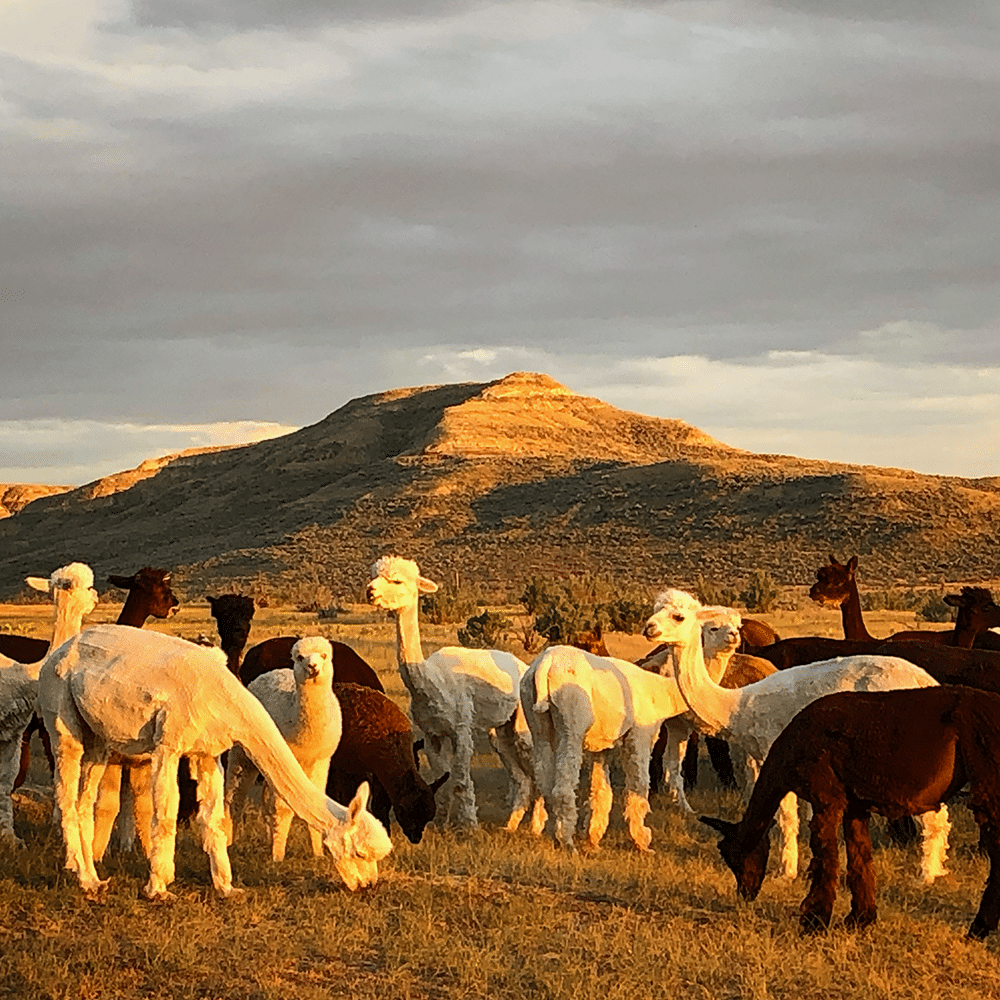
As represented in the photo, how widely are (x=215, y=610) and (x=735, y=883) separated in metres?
6.56

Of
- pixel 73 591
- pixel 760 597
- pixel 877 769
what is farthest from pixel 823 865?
pixel 760 597

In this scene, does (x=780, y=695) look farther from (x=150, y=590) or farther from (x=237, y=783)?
(x=150, y=590)

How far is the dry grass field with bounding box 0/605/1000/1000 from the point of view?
320 inches

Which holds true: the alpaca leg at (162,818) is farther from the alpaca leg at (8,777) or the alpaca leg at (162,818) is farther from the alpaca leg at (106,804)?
the alpaca leg at (8,777)

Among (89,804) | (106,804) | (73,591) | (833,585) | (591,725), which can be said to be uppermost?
(73,591)

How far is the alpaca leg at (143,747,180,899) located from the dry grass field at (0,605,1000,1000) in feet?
0.64

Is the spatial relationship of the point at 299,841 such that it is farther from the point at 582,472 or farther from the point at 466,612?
the point at 582,472

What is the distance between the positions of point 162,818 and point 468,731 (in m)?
4.52

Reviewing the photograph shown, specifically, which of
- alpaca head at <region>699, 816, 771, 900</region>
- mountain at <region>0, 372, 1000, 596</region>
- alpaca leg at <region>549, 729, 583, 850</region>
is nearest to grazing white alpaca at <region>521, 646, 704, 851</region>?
alpaca leg at <region>549, 729, 583, 850</region>

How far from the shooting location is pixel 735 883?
35.8 feet

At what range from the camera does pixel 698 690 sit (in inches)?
452

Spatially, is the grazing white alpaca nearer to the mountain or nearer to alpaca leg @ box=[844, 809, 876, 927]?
alpaca leg @ box=[844, 809, 876, 927]

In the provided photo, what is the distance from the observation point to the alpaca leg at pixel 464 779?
44.3 ft

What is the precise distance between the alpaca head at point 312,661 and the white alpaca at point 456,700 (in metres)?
2.21
